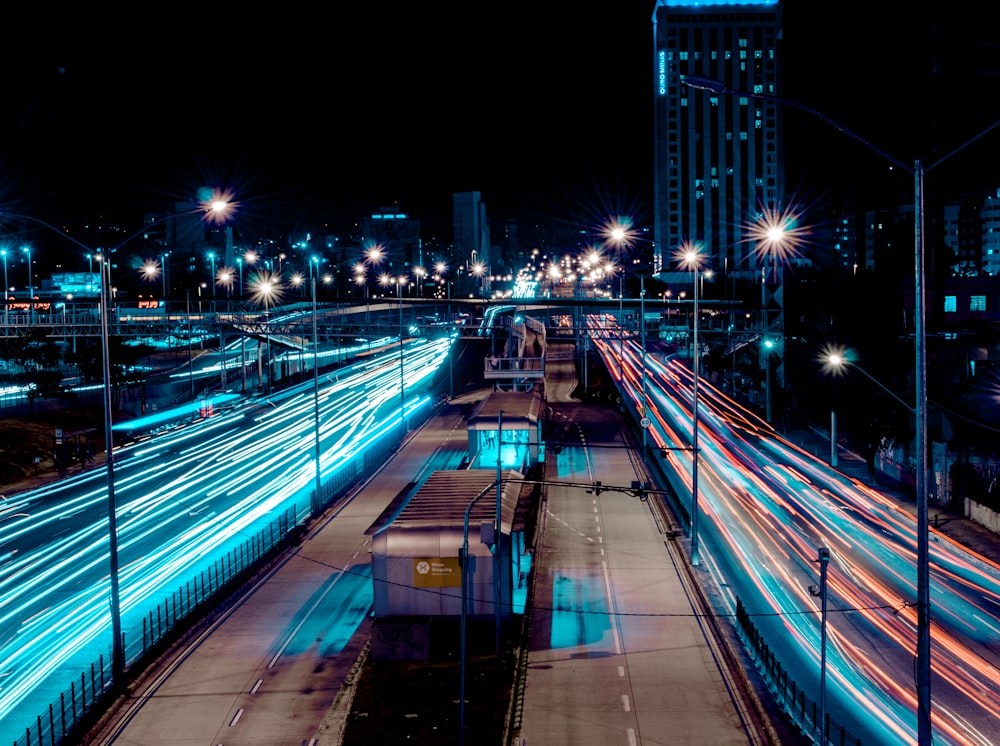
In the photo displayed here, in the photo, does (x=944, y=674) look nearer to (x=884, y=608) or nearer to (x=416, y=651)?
(x=884, y=608)

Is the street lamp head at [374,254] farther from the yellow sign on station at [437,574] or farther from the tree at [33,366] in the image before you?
the yellow sign on station at [437,574]

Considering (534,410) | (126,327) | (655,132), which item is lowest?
(534,410)

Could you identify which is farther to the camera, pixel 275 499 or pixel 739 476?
pixel 739 476

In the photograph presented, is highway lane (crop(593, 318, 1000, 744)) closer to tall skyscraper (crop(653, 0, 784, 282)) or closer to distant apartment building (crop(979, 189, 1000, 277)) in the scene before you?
tall skyscraper (crop(653, 0, 784, 282))

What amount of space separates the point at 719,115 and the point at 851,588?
141m

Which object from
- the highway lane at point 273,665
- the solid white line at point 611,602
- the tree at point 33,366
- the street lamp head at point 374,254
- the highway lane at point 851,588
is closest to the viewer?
the highway lane at point 273,665

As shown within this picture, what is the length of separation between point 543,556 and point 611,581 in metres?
3.49

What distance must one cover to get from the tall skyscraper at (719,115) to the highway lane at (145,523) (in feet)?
A: 355

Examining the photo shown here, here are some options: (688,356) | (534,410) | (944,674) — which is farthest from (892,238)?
(944,674)

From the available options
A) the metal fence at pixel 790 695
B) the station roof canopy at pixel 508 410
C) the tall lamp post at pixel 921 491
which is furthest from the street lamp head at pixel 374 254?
the tall lamp post at pixel 921 491

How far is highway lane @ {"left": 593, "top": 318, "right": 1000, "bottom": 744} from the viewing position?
16.4 metres

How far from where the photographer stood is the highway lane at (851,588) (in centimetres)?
1638

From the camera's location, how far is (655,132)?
158 meters

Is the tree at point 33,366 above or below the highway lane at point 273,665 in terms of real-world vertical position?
above
